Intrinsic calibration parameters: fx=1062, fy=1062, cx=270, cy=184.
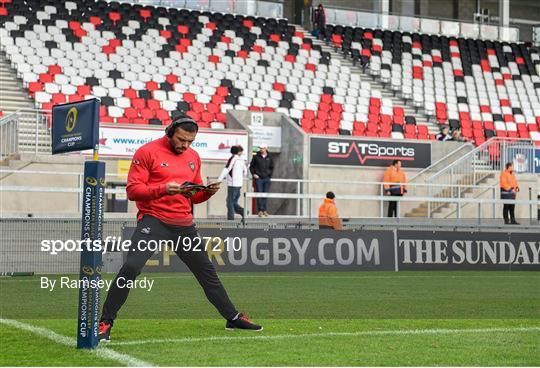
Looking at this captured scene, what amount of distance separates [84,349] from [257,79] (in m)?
27.8

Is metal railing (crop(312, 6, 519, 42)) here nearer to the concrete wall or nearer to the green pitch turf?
the concrete wall

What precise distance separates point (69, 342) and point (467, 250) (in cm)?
1500

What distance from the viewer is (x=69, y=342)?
29.3 ft

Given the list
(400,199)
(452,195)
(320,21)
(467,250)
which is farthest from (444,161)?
(320,21)

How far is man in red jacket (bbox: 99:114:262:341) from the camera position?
9.11m

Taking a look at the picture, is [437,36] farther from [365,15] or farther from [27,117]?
[27,117]

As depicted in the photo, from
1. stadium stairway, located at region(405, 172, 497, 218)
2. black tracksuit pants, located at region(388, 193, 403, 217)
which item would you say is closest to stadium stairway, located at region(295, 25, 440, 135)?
stadium stairway, located at region(405, 172, 497, 218)

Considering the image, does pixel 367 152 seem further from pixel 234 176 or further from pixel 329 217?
pixel 329 217

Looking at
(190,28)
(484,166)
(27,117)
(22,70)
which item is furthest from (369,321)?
(190,28)

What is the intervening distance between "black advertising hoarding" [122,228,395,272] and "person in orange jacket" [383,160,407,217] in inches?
229

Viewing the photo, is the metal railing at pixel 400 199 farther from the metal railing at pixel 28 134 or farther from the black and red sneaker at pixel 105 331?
the black and red sneaker at pixel 105 331

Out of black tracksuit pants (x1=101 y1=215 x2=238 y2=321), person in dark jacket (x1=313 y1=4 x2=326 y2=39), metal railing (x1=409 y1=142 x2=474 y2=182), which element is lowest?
black tracksuit pants (x1=101 y1=215 x2=238 y2=321)

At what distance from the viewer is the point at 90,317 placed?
8.44 meters

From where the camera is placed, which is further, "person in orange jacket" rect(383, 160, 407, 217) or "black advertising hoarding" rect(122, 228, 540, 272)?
"person in orange jacket" rect(383, 160, 407, 217)
